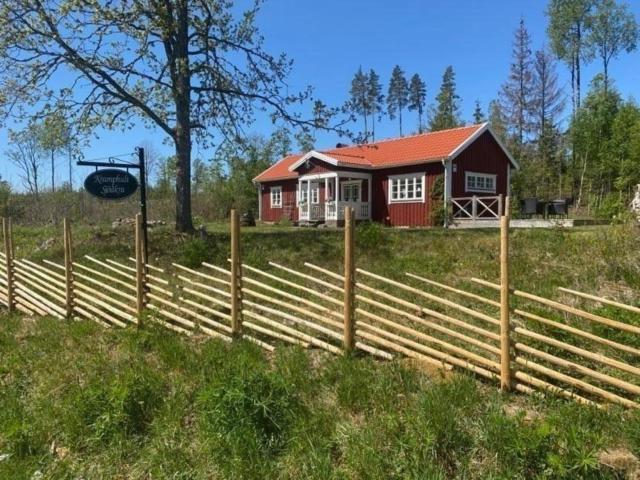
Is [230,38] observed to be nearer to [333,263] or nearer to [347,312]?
[333,263]

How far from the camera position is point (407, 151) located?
19453 mm

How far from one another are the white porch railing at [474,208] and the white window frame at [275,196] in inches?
383

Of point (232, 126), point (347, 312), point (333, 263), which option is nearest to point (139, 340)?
point (347, 312)

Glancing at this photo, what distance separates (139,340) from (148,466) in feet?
6.57

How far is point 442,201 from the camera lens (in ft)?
56.7

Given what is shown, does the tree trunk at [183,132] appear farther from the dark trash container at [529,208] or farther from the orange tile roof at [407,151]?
the dark trash container at [529,208]

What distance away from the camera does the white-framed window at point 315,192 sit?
70.7 feet

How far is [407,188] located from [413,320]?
1531 centimetres

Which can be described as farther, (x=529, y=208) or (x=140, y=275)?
(x=529, y=208)

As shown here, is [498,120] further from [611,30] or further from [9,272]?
[9,272]

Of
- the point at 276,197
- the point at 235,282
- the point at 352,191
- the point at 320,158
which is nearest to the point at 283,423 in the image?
the point at 235,282

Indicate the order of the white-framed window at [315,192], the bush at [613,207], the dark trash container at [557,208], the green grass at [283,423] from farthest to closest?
the white-framed window at [315,192] < the dark trash container at [557,208] < the bush at [613,207] < the green grass at [283,423]

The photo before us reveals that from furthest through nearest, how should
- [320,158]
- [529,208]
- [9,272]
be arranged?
[320,158], [529,208], [9,272]

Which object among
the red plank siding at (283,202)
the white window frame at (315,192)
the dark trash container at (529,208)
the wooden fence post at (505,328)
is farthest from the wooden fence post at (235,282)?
the red plank siding at (283,202)
